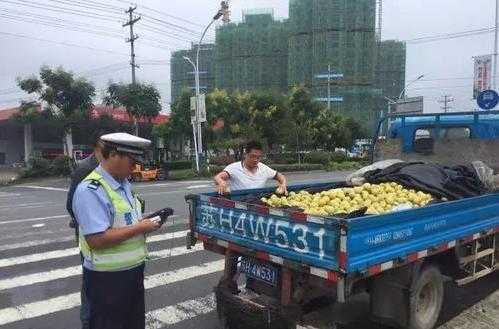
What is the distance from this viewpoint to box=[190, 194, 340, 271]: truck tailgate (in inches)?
164

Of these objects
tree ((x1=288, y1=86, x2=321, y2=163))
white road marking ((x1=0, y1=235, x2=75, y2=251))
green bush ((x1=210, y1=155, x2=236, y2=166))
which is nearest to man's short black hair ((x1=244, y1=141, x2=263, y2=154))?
white road marking ((x1=0, y1=235, x2=75, y2=251))

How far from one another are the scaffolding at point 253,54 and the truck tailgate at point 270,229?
54190mm

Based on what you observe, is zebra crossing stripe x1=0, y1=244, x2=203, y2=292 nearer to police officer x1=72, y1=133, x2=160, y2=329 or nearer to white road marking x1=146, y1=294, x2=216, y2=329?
white road marking x1=146, y1=294, x2=216, y2=329

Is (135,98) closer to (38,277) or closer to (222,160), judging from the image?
(222,160)

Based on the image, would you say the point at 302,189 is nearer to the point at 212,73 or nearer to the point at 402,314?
the point at 402,314

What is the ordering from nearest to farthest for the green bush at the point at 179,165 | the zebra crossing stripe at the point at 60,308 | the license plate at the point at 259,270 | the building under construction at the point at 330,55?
1. the license plate at the point at 259,270
2. the zebra crossing stripe at the point at 60,308
3. the green bush at the point at 179,165
4. the building under construction at the point at 330,55

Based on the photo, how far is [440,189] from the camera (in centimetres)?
604

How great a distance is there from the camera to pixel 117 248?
11.2 ft

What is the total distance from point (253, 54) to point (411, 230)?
6010cm

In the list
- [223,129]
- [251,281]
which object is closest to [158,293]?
[251,281]

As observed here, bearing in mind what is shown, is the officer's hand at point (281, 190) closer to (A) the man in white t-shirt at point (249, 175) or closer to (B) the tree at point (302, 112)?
(A) the man in white t-shirt at point (249, 175)

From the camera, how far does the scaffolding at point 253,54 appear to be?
60.6 m

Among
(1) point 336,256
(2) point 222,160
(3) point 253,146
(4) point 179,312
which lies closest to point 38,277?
(4) point 179,312

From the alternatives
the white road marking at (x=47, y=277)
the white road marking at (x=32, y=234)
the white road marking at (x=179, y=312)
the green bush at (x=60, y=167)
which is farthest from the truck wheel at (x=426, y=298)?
the green bush at (x=60, y=167)
